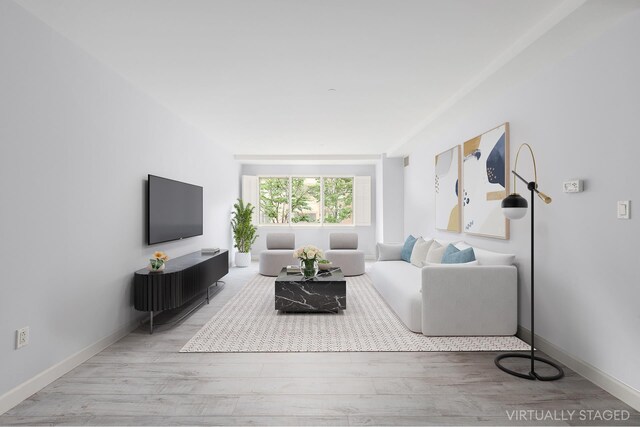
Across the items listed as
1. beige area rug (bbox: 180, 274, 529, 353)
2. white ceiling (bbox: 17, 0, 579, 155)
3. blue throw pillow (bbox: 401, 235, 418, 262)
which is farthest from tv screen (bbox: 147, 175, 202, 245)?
blue throw pillow (bbox: 401, 235, 418, 262)

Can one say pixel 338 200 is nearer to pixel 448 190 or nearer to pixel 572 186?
pixel 448 190

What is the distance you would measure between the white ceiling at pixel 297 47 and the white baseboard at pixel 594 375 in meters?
2.46

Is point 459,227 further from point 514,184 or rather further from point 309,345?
point 309,345

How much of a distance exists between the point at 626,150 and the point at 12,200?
3889 mm

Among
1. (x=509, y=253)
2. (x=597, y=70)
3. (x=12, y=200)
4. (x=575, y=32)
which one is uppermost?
(x=575, y=32)

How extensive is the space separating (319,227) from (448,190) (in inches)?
173

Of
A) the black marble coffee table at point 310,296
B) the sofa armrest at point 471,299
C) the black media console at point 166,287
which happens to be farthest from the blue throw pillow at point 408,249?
the black media console at point 166,287

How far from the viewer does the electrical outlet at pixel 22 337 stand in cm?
223

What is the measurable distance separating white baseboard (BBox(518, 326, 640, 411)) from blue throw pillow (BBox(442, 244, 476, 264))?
93 centimetres

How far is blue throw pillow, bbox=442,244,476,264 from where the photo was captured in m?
3.69

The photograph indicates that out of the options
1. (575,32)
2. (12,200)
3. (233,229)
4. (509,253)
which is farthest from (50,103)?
(233,229)

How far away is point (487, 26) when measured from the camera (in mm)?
2516

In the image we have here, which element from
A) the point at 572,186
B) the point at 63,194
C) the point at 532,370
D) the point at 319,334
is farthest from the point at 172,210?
the point at 572,186

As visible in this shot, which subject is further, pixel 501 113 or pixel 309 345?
pixel 501 113
